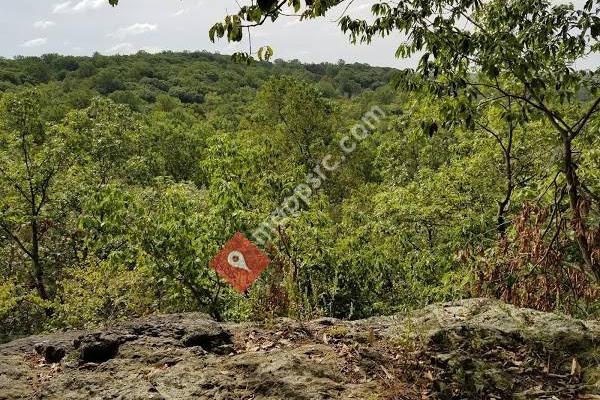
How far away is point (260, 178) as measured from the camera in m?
16.2

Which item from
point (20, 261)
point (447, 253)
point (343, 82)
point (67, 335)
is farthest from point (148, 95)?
point (67, 335)

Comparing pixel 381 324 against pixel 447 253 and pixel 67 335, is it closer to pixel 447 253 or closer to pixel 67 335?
pixel 67 335

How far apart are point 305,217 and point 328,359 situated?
9013 mm

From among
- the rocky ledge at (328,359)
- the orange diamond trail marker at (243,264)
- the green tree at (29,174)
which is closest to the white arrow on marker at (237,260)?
the orange diamond trail marker at (243,264)

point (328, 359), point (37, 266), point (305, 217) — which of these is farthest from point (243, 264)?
point (37, 266)

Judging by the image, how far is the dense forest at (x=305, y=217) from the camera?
5086mm

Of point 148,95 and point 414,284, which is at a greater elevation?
point 148,95

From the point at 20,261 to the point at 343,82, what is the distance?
120707mm

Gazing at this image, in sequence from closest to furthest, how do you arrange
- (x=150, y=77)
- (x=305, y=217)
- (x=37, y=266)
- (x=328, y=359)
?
(x=328, y=359), (x=305, y=217), (x=37, y=266), (x=150, y=77)

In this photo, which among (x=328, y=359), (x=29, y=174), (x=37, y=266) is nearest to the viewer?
(x=328, y=359)

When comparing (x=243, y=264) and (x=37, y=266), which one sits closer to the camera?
(x=243, y=264)

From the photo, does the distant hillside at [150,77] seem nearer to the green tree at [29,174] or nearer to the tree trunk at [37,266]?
the green tree at [29,174]

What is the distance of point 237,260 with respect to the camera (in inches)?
305

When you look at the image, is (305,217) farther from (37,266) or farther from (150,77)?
(150,77)
